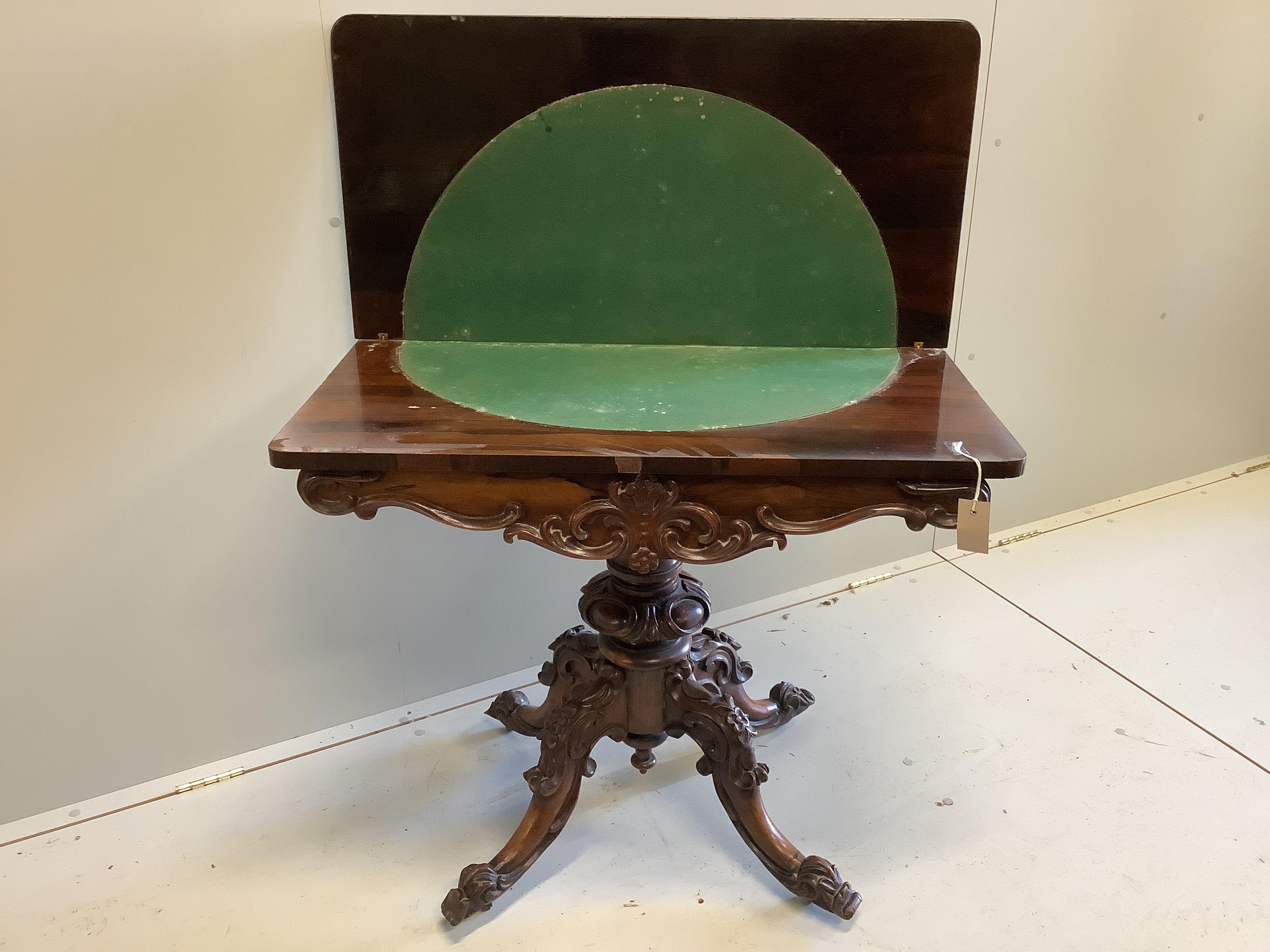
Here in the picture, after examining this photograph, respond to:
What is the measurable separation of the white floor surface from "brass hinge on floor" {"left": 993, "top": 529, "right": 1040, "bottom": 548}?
0.33 metres

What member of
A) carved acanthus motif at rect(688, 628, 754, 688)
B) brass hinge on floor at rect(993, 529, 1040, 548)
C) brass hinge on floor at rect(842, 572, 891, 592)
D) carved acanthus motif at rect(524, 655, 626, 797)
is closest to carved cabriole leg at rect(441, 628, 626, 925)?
carved acanthus motif at rect(524, 655, 626, 797)

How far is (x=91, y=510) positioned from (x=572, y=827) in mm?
883

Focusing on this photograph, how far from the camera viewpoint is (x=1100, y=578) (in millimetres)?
2047

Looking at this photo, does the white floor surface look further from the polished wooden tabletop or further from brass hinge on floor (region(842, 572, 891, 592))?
the polished wooden tabletop

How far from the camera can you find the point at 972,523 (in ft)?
3.04

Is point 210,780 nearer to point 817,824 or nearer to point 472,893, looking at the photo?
point 472,893

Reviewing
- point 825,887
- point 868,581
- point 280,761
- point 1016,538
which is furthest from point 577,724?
point 1016,538

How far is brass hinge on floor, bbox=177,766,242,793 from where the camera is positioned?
146cm

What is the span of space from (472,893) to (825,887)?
49cm

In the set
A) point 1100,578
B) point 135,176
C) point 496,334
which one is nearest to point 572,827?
point 496,334

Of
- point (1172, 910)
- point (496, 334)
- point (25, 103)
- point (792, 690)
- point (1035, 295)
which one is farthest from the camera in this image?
point (1035, 295)

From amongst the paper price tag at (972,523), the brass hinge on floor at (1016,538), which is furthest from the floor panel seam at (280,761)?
the brass hinge on floor at (1016,538)

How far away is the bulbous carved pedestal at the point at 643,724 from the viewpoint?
122 centimetres

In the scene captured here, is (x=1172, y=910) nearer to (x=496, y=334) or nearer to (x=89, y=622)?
(x=496, y=334)
